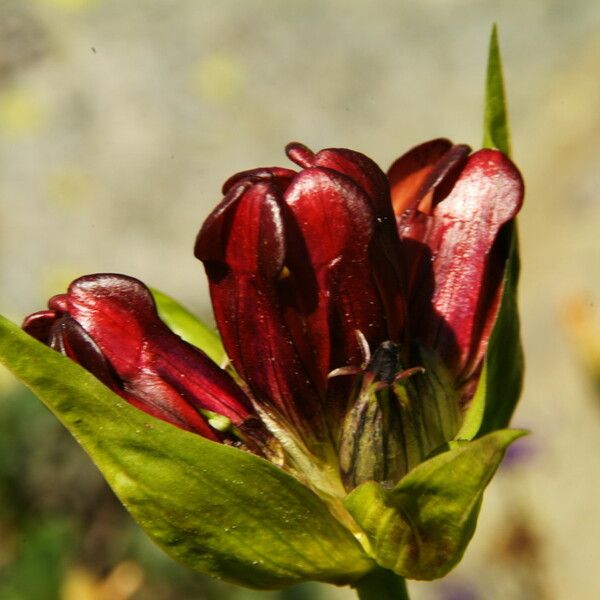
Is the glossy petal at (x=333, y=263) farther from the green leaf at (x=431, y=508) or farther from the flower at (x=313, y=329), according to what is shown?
the green leaf at (x=431, y=508)

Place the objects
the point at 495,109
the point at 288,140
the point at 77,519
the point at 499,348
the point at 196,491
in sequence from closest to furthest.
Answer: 1. the point at 196,491
2. the point at 499,348
3. the point at 495,109
4. the point at 77,519
5. the point at 288,140

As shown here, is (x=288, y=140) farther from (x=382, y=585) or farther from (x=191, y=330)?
(x=382, y=585)

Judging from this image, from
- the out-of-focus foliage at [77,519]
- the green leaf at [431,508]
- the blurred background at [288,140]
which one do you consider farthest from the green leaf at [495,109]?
the blurred background at [288,140]

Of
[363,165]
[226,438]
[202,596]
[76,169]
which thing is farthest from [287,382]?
[76,169]

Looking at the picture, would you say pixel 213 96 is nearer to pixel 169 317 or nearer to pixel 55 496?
pixel 55 496

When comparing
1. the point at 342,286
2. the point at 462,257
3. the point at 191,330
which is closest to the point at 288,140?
the point at 191,330
